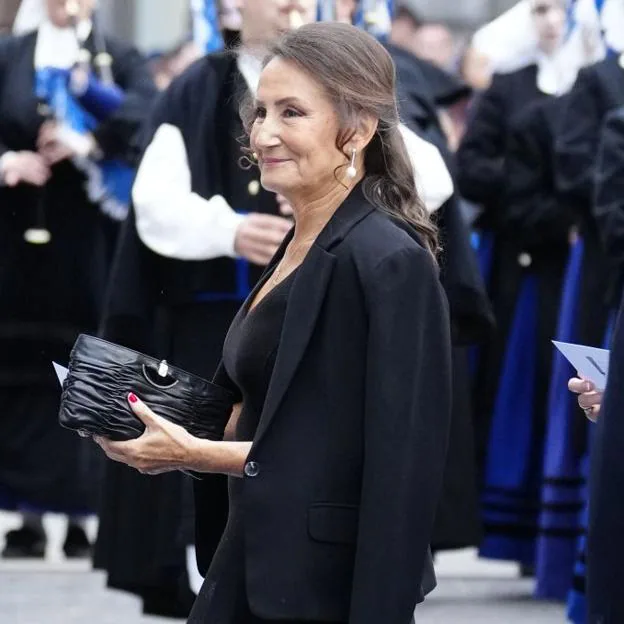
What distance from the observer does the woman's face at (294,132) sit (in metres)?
3.71

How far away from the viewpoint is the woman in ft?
11.5

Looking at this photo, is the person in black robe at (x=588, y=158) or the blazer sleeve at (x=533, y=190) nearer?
the person in black robe at (x=588, y=158)

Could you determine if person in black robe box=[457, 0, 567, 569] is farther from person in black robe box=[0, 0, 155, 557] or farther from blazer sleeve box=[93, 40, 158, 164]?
person in black robe box=[0, 0, 155, 557]

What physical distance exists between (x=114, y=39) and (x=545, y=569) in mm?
2872

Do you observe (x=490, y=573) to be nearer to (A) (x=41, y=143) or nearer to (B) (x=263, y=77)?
(A) (x=41, y=143)

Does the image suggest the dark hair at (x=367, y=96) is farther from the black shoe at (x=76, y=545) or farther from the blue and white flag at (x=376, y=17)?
the black shoe at (x=76, y=545)

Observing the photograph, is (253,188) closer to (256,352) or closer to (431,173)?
(431,173)

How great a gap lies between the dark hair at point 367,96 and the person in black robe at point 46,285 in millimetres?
4653

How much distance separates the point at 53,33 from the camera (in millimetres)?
8570

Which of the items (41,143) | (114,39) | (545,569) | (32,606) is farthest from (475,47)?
(32,606)

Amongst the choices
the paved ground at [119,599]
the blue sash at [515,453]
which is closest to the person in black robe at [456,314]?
the paved ground at [119,599]

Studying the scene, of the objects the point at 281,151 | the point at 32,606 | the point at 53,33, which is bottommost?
Result: the point at 32,606

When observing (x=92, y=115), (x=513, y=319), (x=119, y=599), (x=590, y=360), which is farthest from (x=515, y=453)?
(x=590, y=360)

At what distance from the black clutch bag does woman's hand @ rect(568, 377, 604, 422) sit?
0.66 m
